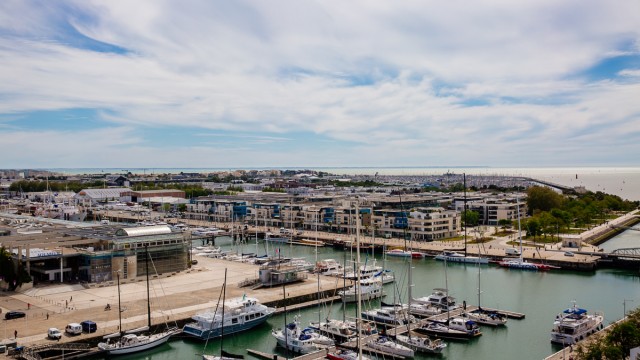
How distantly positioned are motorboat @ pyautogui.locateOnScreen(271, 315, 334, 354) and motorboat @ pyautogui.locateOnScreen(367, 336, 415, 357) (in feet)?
4.61

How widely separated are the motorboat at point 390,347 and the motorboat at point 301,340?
1404mm

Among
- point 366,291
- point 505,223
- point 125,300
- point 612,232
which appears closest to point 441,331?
A: point 366,291

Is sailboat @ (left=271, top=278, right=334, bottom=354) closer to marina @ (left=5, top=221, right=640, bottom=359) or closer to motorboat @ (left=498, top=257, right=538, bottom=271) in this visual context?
marina @ (left=5, top=221, right=640, bottom=359)

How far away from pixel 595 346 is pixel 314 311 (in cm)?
1148

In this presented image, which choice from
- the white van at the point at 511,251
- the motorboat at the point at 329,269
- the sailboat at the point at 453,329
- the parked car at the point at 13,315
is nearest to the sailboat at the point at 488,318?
the sailboat at the point at 453,329

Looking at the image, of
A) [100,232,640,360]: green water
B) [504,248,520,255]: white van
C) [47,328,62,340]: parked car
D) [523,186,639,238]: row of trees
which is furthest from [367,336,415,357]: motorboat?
[523,186,639,238]: row of trees

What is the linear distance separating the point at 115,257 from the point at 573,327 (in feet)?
66.1

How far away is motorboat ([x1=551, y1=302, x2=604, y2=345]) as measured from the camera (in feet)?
59.0

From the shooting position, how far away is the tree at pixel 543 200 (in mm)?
57031

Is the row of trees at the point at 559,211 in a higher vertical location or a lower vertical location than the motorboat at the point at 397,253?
higher

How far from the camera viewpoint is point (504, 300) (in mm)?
24641

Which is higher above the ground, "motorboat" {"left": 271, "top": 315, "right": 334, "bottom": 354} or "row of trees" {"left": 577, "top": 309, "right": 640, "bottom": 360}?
"row of trees" {"left": 577, "top": 309, "right": 640, "bottom": 360}

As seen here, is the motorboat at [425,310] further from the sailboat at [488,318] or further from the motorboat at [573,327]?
the motorboat at [573,327]

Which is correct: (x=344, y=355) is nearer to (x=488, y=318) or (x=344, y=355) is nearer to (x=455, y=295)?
(x=488, y=318)
